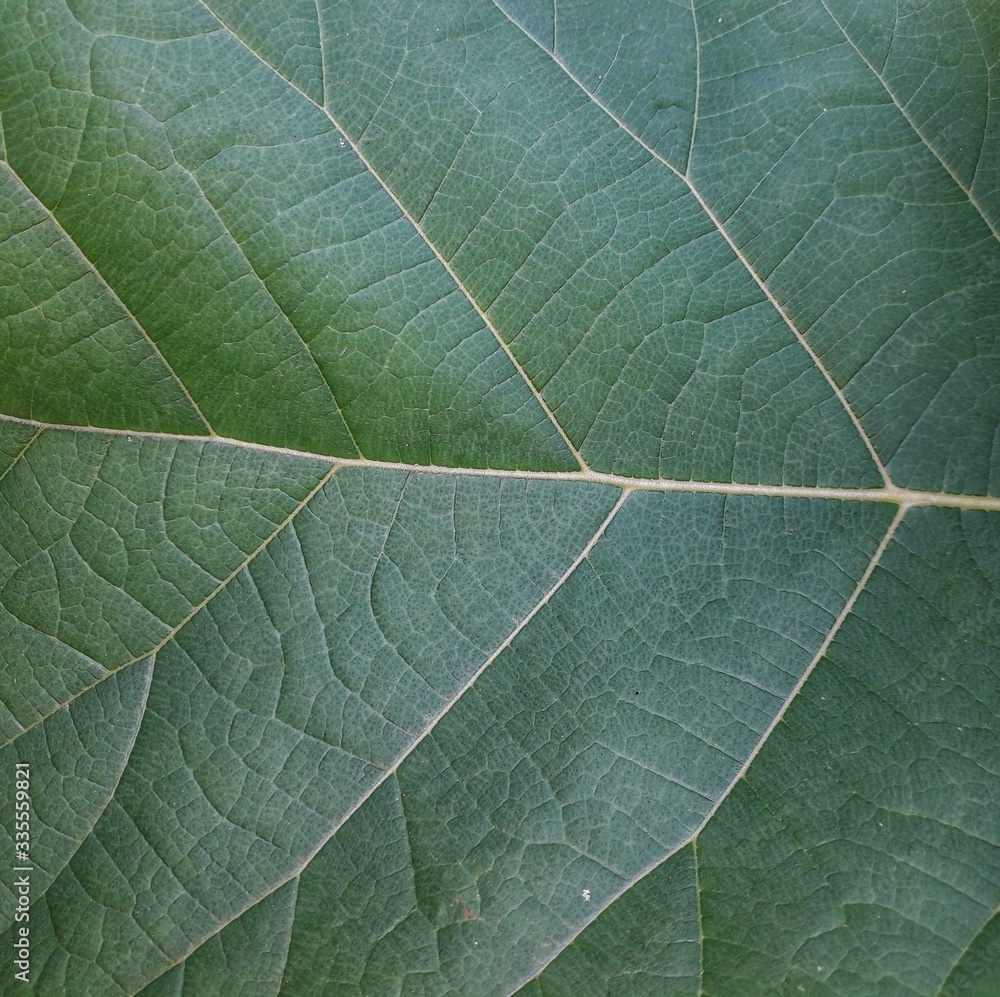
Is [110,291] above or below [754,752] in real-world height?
above

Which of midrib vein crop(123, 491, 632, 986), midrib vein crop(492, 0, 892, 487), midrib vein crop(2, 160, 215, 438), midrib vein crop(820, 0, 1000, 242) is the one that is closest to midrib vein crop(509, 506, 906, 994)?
midrib vein crop(492, 0, 892, 487)

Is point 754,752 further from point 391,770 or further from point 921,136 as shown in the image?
point 921,136

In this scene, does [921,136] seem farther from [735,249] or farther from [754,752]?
[754,752]

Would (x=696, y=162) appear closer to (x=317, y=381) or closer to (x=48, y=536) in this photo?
(x=317, y=381)

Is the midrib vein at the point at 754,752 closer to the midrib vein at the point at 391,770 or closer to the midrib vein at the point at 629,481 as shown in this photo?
the midrib vein at the point at 629,481

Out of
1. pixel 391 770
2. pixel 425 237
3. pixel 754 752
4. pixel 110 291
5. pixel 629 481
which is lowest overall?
pixel 754 752

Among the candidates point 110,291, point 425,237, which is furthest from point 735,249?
point 110,291

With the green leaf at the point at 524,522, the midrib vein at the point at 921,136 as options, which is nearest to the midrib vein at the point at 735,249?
the green leaf at the point at 524,522
